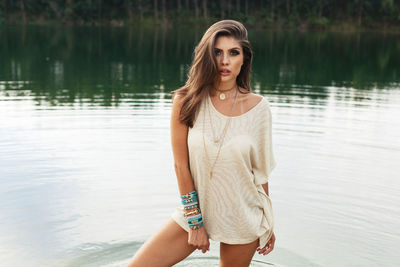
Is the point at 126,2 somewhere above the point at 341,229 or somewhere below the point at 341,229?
above

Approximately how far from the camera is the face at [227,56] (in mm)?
2814

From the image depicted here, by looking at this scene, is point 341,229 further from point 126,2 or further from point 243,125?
point 126,2

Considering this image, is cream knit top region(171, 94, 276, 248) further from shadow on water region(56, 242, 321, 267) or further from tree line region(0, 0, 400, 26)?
tree line region(0, 0, 400, 26)

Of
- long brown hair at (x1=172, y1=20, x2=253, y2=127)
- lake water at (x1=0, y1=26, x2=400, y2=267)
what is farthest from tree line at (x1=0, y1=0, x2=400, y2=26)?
long brown hair at (x1=172, y1=20, x2=253, y2=127)

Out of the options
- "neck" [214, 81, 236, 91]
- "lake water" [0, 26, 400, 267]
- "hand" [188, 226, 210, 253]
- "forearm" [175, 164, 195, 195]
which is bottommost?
"lake water" [0, 26, 400, 267]

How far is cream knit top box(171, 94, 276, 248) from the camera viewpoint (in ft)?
9.23

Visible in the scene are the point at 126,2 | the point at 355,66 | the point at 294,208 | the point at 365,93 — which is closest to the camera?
the point at 294,208

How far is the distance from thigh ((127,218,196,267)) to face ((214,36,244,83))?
93 centimetres

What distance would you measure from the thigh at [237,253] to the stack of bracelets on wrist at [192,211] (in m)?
0.27

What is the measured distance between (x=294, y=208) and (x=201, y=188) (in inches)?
132

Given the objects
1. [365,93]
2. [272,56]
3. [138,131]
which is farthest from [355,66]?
[138,131]

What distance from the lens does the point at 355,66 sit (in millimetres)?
24703

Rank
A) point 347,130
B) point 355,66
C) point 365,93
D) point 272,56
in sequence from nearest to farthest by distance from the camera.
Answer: point 347,130
point 365,93
point 355,66
point 272,56

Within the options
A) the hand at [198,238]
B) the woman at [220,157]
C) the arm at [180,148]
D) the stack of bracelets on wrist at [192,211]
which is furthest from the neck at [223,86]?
the hand at [198,238]
